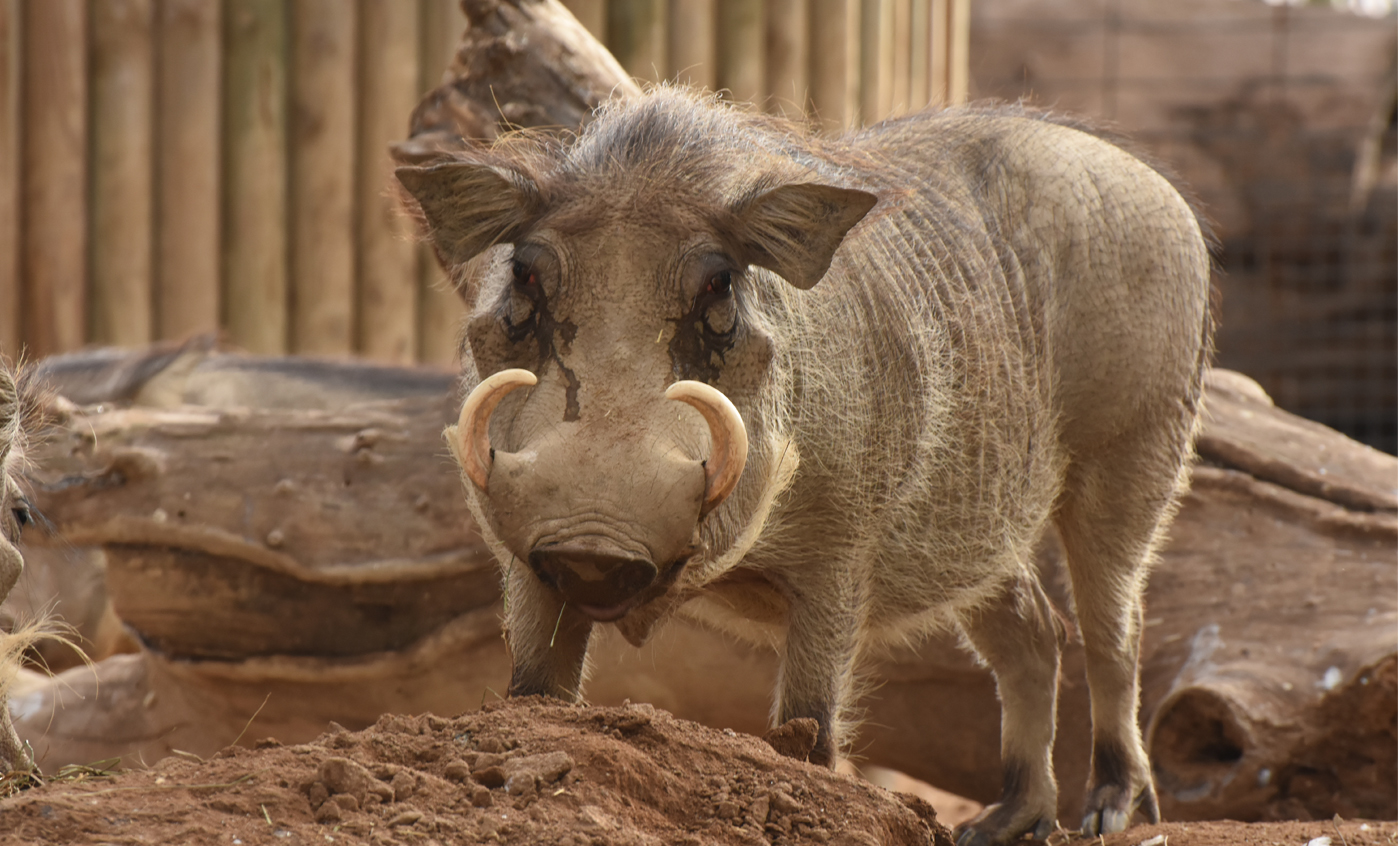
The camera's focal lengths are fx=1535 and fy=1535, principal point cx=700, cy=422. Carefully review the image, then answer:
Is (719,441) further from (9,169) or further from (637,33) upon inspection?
(9,169)

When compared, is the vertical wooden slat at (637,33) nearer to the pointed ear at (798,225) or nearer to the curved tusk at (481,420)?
the pointed ear at (798,225)

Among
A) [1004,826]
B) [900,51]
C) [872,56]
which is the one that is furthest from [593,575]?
[900,51]

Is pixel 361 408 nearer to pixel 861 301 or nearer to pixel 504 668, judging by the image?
pixel 504 668

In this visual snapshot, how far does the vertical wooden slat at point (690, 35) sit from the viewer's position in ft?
19.6

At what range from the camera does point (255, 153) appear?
19.9 ft

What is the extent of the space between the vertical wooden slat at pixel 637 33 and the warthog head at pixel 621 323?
345 cm

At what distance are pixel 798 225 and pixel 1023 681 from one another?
1.51 metres

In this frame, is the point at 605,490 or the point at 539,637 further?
the point at 539,637

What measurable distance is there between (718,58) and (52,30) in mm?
2535

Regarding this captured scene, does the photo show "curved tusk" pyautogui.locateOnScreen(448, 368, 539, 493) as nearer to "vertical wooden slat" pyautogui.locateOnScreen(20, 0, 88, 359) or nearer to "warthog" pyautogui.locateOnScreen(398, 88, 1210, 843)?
"warthog" pyautogui.locateOnScreen(398, 88, 1210, 843)

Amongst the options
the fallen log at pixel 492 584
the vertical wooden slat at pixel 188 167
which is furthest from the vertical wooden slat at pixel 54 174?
the fallen log at pixel 492 584

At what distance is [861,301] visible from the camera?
2.72 metres

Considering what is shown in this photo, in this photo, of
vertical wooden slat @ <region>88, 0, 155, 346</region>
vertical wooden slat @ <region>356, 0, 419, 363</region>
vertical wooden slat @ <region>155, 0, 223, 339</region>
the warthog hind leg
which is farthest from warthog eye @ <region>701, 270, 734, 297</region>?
vertical wooden slat @ <region>88, 0, 155, 346</region>

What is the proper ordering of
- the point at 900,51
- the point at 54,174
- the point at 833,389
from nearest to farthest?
the point at 833,389 → the point at 54,174 → the point at 900,51
